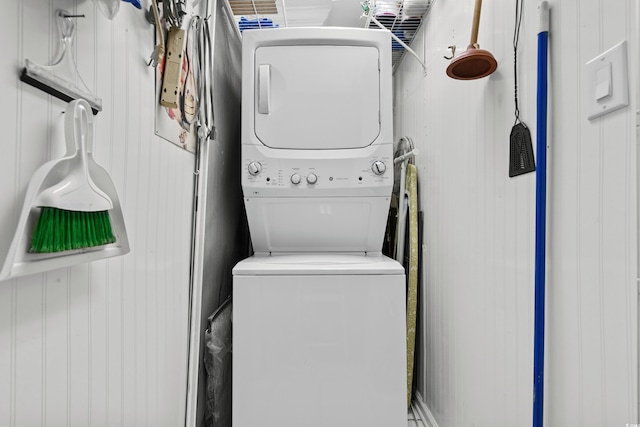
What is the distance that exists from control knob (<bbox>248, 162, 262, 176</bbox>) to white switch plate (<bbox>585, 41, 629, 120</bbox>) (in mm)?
1228

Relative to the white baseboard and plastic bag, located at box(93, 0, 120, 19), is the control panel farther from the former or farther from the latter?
the white baseboard

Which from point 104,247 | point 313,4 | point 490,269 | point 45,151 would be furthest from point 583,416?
point 313,4

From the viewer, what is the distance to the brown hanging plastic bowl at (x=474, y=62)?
95 cm

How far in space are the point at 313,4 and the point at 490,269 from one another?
73.3 inches

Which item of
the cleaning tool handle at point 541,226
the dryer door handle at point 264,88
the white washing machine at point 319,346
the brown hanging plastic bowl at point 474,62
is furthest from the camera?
the dryer door handle at point 264,88

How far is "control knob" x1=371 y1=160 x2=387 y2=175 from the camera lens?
1515mm

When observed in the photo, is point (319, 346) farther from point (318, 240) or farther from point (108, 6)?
point (108, 6)

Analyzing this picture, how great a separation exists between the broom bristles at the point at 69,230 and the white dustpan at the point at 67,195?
1 cm

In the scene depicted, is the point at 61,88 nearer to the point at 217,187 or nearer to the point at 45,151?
the point at 45,151

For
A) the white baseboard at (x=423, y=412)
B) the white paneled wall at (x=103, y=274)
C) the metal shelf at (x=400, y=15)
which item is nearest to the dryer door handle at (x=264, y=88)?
the white paneled wall at (x=103, y=274)

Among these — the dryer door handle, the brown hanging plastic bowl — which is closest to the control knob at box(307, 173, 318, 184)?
the dryer door handle

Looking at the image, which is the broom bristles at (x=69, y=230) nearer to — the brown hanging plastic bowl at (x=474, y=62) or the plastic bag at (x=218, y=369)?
the plastic bag at (x=218, y=369)

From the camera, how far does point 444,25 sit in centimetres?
145

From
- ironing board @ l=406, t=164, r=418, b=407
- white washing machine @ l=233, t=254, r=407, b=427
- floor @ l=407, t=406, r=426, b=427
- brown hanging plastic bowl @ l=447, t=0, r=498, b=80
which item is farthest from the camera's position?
ironing board @ l=406, t=164, r=418, b=407
